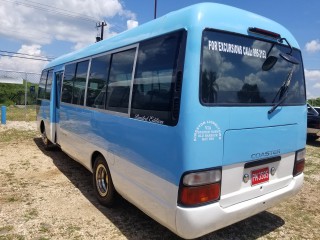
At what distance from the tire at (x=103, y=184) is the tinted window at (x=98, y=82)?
912 millimetres

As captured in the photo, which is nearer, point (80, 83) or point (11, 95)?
point (80, 83)

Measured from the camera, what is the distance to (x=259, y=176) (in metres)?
3.42

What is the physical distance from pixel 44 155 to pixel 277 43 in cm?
681

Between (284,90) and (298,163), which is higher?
(284,90)

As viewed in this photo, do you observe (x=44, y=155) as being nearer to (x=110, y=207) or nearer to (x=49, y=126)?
(x=49, y=126)

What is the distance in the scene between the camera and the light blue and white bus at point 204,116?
283 cm

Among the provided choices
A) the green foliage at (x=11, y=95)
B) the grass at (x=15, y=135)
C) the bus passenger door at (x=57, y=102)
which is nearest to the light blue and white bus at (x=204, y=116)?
the bus passenger door at (x=57, y=102)

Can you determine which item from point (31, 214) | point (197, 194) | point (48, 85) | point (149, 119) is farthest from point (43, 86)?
point (197, 194)

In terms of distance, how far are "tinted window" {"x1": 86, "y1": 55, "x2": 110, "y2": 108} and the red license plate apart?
2.37 m

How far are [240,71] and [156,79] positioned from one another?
904mm

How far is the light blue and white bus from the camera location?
283 centimetres

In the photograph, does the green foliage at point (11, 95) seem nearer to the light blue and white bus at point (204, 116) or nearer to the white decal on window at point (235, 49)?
the light blue and white bus at point (204, 116)

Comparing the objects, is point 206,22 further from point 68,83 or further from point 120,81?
point 68,83

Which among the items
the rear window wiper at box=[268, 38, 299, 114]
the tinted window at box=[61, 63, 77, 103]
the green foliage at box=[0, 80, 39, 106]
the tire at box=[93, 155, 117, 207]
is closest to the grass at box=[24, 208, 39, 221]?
the tire at box=[93, 155, 117, 207]
